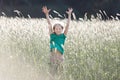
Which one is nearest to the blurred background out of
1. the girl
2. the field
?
the field

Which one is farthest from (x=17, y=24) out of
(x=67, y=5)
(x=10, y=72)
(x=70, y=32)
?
(x=67, y=5)

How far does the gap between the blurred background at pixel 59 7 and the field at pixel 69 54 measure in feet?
42.4

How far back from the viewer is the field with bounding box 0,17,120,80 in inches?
337

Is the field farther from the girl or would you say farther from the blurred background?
the blurred background

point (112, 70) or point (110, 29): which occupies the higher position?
point (110, 29)

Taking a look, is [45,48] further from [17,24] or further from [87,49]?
[17,24]

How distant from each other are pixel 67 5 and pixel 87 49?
50.7 ft

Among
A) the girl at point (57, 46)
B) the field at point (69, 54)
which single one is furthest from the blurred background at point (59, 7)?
the girl at point (57, 46)

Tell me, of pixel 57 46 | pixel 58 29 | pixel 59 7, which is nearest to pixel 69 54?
pixel 57 46

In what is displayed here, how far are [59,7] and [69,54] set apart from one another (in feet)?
48.4

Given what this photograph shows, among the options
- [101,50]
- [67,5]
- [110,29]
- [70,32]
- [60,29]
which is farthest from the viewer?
[67,5]

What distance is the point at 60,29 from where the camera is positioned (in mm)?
8383

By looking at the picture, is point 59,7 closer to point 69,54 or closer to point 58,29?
point 69,54

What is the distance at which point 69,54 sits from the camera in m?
9.04
